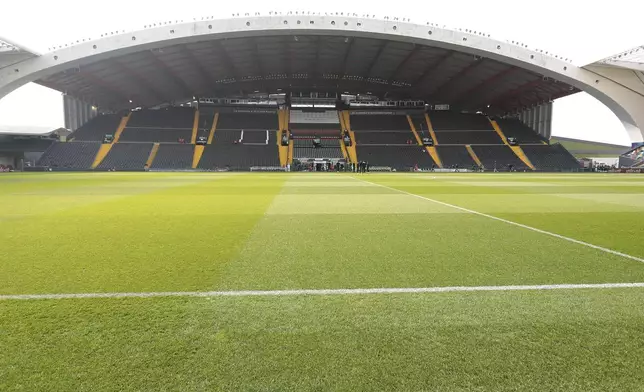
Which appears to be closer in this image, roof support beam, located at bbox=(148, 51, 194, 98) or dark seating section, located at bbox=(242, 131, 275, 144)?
roof support beam, located at bbox=(148, 51, 194, 98)

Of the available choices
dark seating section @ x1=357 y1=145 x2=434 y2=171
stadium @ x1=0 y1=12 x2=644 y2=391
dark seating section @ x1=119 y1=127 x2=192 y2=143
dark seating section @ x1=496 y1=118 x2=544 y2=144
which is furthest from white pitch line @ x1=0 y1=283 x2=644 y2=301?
dark seating section @ x1=496 y1=118 x2=544 y2=144

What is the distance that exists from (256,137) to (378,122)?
2015 centimetres

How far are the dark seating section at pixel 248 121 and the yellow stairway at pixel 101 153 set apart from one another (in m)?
15.4

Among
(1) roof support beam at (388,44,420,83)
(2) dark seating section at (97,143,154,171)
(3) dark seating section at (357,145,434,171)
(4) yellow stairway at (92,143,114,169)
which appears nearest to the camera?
(1) roof support beam at (388,44,420,83)

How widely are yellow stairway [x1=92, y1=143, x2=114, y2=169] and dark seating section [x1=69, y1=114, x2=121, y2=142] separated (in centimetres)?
223

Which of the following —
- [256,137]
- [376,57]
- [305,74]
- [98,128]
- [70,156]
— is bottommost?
[70,156]

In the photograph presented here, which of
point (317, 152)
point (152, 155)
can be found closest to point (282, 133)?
point (317, 152)

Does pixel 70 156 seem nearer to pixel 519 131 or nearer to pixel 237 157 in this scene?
pixel 237 157

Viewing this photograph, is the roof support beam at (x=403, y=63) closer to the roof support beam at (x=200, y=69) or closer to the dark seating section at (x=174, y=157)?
the roof support beam at (x=200, y=69)

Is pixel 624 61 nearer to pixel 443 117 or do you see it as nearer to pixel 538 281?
pixel 443 117

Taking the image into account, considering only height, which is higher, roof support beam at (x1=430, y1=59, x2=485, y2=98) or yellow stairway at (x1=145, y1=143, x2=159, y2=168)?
roof support beam at (x1=430, y1=59, x2=485, y2=98)

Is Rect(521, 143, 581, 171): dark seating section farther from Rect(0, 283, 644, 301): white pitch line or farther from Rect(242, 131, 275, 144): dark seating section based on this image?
Rect(0, 283, 644, 301): white pitch line

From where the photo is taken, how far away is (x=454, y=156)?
2176 inches

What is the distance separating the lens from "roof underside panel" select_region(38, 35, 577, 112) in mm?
44750
